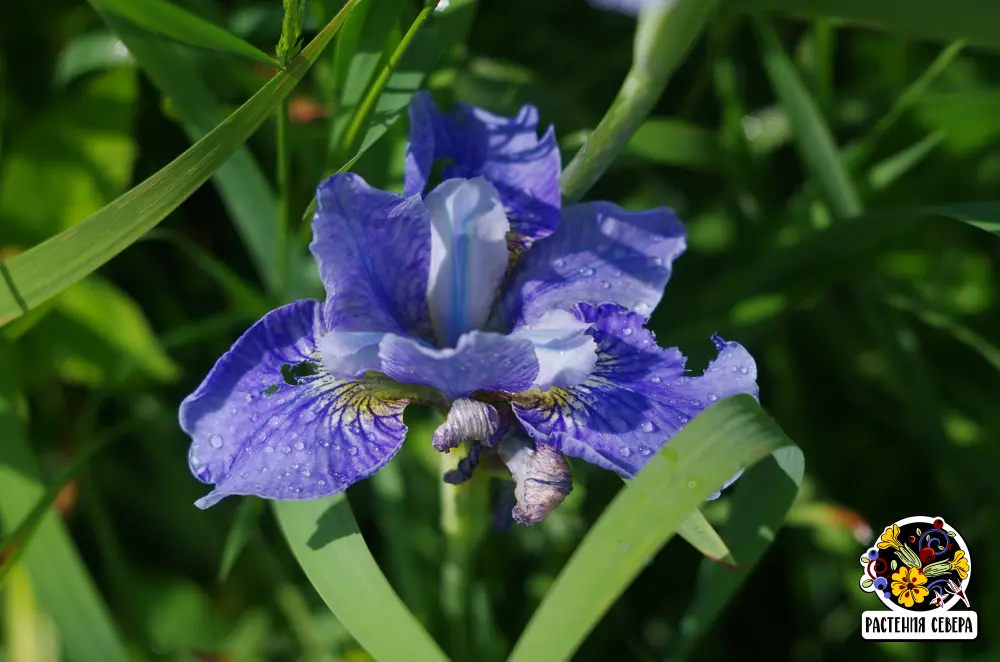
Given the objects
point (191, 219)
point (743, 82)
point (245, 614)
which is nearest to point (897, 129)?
point (743, 82)

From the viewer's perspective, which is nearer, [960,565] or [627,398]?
[627,398]

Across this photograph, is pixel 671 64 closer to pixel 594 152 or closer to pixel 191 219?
pixel 594 152

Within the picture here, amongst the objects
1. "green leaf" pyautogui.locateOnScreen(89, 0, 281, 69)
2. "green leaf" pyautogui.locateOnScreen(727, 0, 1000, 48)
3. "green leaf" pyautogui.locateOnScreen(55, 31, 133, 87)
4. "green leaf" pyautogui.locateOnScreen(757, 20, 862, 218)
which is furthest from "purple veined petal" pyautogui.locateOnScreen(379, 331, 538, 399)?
A: "green leaf" pyautogui.locateOnScreen(55, 31, 133, 87)

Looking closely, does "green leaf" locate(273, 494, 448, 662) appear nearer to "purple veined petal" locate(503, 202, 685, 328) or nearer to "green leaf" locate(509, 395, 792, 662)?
"green leaf" locate(509, 395, 792, 662)

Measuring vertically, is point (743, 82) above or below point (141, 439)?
above

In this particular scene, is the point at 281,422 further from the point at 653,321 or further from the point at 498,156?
the point at 653,321

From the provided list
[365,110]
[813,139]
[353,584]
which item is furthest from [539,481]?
[813,139]
